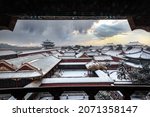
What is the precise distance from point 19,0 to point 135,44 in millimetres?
1513

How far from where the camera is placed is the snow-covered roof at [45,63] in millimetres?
2754

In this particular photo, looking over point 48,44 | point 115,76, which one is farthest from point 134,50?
point 48,44

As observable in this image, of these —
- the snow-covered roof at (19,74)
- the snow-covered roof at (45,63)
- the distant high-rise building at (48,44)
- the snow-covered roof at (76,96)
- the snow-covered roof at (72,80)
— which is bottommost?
the snow-covered roof at (76,96)

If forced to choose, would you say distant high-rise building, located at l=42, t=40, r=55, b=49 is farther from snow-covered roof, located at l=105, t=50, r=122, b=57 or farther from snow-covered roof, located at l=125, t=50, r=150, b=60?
snow-covered roof, located at l=125, t=50, r=150, b=60

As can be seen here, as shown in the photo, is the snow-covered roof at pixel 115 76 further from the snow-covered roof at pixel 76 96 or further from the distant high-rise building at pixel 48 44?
the distant high-rise building at pixel 48 44

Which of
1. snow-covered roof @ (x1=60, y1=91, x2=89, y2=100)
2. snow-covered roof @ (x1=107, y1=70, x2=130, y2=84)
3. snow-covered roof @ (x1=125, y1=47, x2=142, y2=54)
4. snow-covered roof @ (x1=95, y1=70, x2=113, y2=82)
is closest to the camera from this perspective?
snow-covered roof @ (x1=60, y1=91, x2=89, y2=100)

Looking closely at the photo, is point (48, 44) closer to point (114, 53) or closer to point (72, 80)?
point (72, 80)

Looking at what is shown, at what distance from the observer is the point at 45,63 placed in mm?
2879

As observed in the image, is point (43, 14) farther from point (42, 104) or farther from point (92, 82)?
point (92, 82)

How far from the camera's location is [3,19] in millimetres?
1756

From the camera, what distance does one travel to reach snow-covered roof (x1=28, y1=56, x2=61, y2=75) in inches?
108

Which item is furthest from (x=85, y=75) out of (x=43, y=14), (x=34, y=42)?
(x=43, y=14)

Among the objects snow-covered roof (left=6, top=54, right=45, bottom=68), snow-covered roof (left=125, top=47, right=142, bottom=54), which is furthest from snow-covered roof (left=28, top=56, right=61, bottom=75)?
snow-covered roof (left=125, top=47, right=142, bottom=54)

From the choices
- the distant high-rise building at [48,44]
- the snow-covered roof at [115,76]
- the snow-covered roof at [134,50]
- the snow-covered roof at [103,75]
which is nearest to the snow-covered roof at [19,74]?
the distant high-rise building at [48,44]
